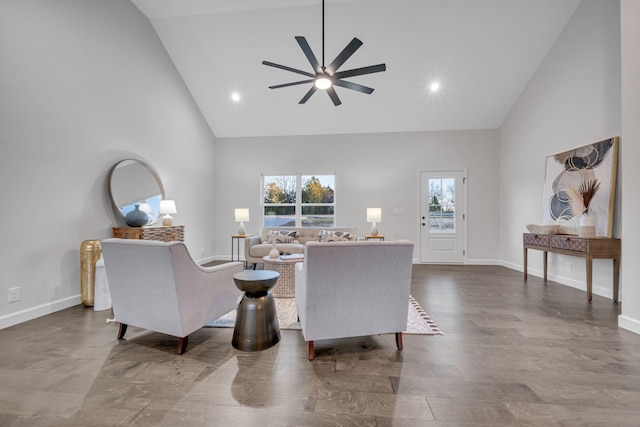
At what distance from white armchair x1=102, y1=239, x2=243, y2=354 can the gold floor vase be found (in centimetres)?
127

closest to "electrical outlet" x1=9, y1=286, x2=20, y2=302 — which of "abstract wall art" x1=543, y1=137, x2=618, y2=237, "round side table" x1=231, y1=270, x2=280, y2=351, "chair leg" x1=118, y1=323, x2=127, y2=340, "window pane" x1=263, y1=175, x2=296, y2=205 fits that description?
"chair leg" x1=118, y1=323, x2=127, y2=340

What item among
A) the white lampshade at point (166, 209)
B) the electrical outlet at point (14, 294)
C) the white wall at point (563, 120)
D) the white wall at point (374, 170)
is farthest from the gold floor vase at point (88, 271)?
the white wall at point (563, 120)

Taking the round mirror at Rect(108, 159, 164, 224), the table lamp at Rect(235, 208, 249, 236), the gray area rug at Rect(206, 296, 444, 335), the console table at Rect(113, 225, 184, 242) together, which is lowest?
the gray area rug at Rect(206, 296, 444, 335)

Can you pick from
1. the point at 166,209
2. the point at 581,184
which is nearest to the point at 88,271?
the point at 166,209

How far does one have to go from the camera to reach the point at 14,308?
2.60m

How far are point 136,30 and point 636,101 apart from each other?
6117mm

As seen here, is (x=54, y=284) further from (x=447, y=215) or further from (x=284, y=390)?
(x=447, y=215)

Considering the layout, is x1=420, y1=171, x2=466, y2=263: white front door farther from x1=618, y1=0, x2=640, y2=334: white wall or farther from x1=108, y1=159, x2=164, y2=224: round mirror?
x1=108, y1=159, x2=164, y2=224: round mirror

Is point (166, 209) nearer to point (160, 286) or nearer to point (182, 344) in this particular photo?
point (160, 286)

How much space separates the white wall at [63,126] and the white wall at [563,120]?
5.83 m

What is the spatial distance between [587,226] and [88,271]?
6.11m

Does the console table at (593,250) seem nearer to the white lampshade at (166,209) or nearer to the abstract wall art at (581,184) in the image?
the abstract wall art at (581,184)

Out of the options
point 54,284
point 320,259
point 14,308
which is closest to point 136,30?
point 54,284

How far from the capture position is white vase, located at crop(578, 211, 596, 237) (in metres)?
3.34
